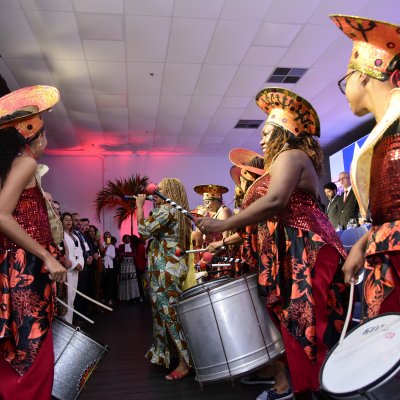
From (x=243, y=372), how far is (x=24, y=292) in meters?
1.00

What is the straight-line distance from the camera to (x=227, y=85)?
730 centimetres

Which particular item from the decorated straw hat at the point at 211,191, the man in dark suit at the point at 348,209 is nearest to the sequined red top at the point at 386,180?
the decorated straw hat at the point at 211,191

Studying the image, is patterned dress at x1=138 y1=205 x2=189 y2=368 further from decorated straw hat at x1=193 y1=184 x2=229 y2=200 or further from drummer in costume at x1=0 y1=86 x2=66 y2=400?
decorated straw hat at x1=193 y1=184 x2=229 y2=200

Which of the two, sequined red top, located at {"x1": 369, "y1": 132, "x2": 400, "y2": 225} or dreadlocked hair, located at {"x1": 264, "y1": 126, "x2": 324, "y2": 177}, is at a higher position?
A: dreadlocked hair, located at {"x1": 264, "y1": 126, "x2": 324, "y2": 177}

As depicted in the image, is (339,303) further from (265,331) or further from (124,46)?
(124,46)

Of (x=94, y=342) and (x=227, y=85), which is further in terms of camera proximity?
(x=227, y=85)

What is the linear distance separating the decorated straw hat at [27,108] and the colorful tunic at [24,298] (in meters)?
0.29

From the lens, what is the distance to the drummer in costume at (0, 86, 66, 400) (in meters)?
1.56

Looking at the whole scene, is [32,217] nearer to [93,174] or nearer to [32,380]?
[32,380]

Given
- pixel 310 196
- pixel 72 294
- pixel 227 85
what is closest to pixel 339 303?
pixel 310 196

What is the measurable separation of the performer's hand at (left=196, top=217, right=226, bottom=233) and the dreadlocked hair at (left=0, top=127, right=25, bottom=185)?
2.74 ft

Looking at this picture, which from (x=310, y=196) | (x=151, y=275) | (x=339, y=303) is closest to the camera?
(x=339, y=303)

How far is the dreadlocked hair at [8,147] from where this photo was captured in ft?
5.55

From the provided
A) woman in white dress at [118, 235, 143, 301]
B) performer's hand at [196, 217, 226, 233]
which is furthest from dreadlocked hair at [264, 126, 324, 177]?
woman in white dress at [118, 235, 143, 301]
